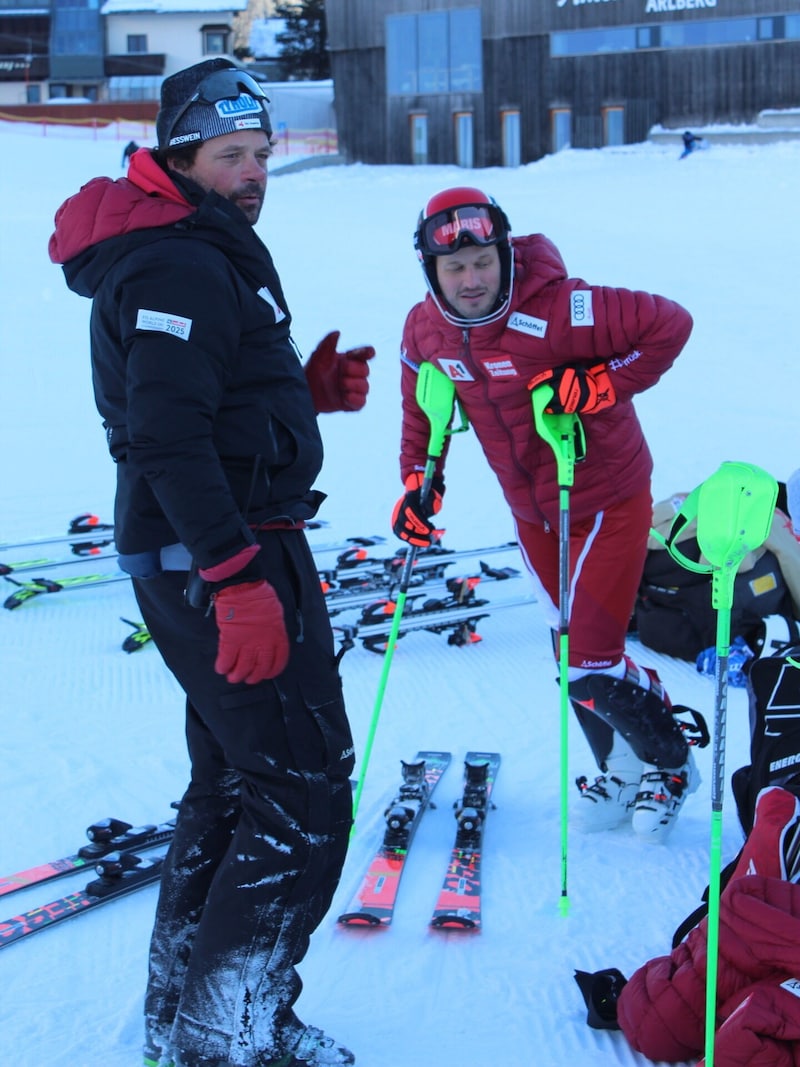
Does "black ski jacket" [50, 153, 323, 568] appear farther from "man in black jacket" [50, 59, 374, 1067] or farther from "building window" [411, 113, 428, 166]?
"building window" [411, 113, 428, 166]

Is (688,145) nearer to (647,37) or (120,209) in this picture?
(647,37)

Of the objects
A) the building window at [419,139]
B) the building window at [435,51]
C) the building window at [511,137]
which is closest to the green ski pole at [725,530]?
the building window at [511,137]

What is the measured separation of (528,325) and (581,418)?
12.4 inches

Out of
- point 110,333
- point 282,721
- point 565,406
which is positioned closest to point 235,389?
point 110,333

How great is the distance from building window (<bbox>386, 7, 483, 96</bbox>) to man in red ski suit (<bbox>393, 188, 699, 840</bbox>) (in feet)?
89.7

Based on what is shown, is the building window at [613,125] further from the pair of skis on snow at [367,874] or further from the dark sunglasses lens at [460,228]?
the pair of skis on snow at [367,874]

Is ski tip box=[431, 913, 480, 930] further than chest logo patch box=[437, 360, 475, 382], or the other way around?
chest logo patch box=[437, 360, 475, 382]

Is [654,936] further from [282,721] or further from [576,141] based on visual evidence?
[576,141]

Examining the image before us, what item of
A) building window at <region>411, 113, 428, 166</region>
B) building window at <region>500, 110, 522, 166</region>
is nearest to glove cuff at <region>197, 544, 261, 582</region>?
building window at <region>500, 110, 522, 166</region>

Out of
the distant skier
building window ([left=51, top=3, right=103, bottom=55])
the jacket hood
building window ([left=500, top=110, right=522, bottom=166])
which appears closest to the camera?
the jacket hood

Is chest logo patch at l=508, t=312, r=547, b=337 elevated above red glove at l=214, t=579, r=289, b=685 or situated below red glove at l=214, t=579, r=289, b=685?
above

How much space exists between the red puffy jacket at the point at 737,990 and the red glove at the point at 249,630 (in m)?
1.02

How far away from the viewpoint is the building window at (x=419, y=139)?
2927 centimetres

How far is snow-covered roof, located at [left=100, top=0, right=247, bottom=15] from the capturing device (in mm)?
43500
